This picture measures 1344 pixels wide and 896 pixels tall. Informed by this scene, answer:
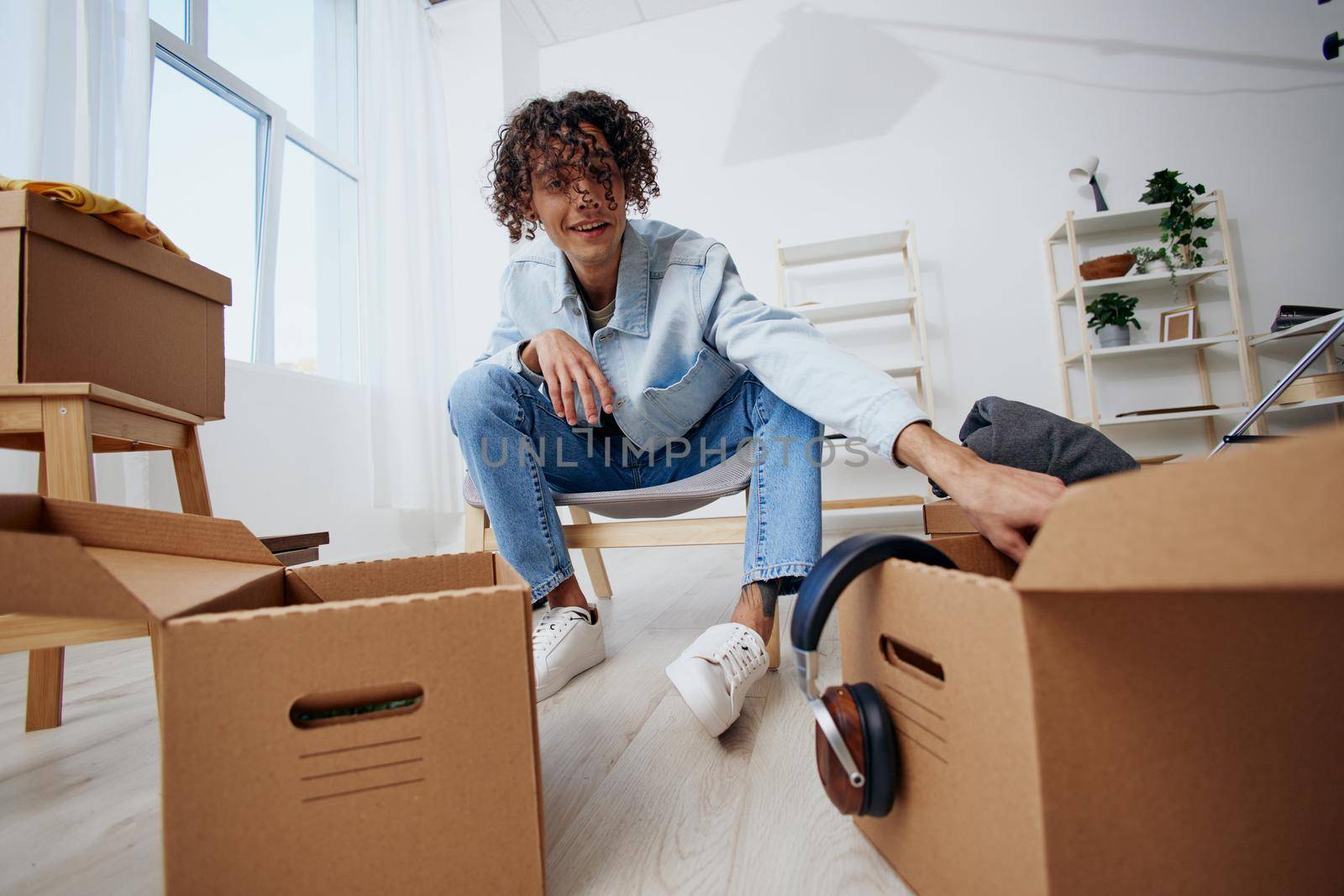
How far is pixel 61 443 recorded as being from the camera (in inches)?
25.8

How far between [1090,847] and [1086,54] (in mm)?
3488

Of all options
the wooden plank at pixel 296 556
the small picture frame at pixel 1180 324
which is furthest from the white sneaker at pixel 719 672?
the small picture frame at pixel 1180 324

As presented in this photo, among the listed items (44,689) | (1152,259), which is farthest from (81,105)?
(1152,259)

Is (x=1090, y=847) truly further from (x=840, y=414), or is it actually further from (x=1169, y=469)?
(x=840, y=414)

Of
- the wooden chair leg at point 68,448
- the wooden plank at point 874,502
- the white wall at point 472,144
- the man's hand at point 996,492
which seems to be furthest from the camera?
the white wall at point 472,144

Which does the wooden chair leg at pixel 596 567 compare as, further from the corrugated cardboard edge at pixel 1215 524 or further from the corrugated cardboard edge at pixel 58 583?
the corrugated cardboard edge at pixel 1215 524

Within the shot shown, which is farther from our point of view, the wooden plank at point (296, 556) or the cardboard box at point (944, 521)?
the wooden plank at point (296, 556)

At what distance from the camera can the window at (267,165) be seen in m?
1.82

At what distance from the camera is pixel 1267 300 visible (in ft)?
8.49

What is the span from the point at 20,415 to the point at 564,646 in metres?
0.65

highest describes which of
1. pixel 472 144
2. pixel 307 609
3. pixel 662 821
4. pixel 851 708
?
pixel 472 144

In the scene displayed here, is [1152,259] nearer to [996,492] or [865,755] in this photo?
[996,492]

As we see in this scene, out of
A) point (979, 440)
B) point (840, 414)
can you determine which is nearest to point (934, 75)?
point (979, 440)

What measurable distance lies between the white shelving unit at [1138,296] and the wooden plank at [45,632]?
2.85m
